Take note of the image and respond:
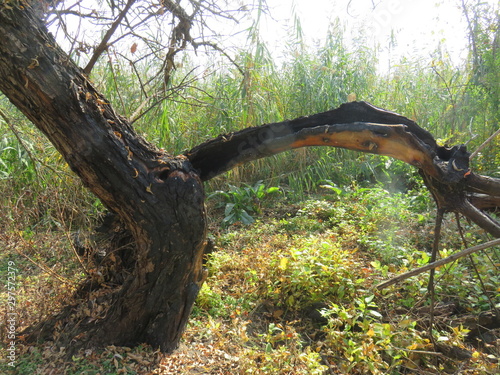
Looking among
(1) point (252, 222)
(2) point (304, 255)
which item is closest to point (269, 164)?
(1) point (252, 222)

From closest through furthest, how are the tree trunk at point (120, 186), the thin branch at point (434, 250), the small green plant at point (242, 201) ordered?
the tree trunk at point (120, 186) < the thin branch at point (434, 250) < the small green plant at point (242, 201)

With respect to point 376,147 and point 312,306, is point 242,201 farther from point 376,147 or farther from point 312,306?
point 376,147

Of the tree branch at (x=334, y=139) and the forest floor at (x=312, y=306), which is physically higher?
the tree branch at (x=334, y=139)

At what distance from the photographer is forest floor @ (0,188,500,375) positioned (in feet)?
6.86

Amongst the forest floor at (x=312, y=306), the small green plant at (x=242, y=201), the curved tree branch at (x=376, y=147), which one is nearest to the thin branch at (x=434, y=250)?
the curved tree branch at (x=376, y=147)

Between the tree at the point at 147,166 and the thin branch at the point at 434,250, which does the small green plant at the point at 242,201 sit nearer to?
the tree at the point at 147,166

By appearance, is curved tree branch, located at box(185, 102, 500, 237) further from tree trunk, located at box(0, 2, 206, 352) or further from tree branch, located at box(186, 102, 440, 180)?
tree trunk, located at box(0, 2, 206, 352)

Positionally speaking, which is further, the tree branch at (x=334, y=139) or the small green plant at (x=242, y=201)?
the small green plant at (x=242, y=201)

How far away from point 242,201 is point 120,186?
3118 mm

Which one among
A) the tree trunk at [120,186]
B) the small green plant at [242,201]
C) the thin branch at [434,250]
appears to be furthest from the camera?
the small green plant at [242,201]

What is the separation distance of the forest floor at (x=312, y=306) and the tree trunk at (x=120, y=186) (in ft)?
Answer: 0.52

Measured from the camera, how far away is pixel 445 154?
211 centimetres

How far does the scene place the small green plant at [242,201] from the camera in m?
4.65

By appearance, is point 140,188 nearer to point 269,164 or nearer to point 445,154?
point 445,154
